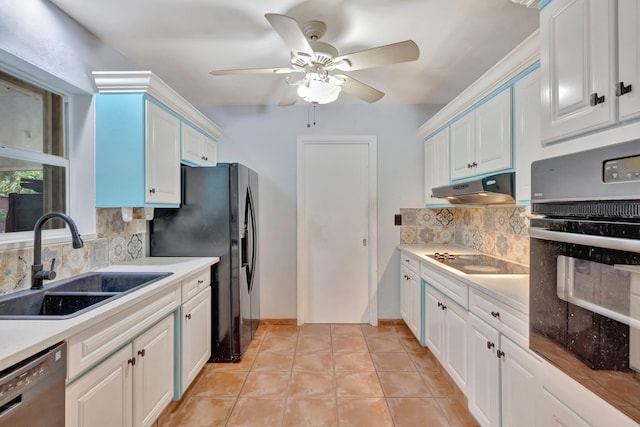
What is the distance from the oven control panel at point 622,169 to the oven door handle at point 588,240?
14cm

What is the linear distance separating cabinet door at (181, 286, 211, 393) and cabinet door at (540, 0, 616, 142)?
2.13 meters

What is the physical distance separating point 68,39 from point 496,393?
302 centimetres

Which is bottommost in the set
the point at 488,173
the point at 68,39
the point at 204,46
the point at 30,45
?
the point at 488,173

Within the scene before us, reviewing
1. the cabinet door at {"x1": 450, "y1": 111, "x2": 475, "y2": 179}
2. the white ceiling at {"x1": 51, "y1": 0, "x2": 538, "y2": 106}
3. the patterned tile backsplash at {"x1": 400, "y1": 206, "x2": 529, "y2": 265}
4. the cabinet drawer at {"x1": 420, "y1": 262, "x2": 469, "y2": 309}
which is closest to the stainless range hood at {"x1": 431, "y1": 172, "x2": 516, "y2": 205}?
the cabinet door at {"x1": 450, "y1": 111, "x2": 475, "y2": 179}

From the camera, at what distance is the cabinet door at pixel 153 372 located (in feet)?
4.91

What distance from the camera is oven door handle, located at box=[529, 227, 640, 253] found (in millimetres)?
674

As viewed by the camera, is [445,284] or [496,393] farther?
[445,284]

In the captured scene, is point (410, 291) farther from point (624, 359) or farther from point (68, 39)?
point (68, 39)

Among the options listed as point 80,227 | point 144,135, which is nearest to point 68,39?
point 144,135

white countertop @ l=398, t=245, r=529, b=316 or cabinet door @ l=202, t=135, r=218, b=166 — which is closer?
white countertop @ l=398, t=245, r=529, b=316

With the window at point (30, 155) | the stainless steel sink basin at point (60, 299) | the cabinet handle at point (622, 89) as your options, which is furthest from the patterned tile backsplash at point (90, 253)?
the cabinet handle at point (622, 89)

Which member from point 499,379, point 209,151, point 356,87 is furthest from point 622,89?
point 209,151

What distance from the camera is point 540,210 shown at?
0.99 m

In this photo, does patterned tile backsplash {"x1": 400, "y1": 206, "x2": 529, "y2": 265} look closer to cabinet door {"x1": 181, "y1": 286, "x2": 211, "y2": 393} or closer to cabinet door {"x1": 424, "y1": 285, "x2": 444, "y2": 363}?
cabinet door {"x1": 424, "y1": 285, "x2": 444, "y2": 363}
